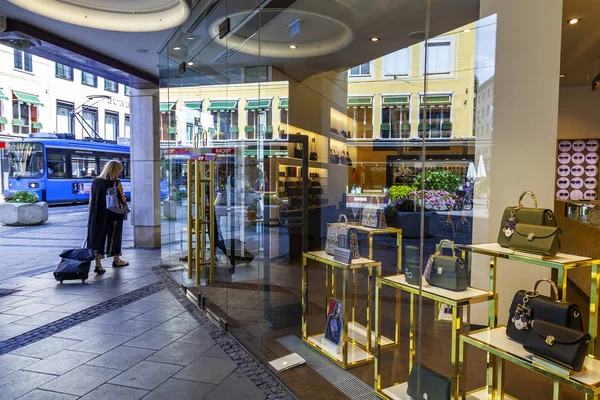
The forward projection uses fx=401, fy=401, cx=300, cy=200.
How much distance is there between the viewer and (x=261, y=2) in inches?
127

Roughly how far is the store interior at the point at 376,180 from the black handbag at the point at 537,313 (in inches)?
5.1

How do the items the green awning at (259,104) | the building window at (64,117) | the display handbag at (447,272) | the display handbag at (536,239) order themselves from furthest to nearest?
the building window at (64,117)
the green awning at (259,104)
the display handbag at (447,272)
the display handbag at (536,239)

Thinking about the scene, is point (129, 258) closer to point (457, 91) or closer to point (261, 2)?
point (261, 2)

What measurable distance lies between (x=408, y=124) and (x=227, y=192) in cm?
220

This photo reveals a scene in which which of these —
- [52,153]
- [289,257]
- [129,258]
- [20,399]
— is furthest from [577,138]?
[52,153]

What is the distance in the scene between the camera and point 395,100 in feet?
8.90

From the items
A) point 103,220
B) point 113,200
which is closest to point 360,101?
point 113,200

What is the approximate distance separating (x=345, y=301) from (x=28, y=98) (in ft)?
64.0

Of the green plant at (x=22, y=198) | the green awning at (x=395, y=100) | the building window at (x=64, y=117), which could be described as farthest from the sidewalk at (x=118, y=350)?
the building window at (x=64, y=117)

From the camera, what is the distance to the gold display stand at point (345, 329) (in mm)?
2732

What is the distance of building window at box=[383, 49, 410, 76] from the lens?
2703mm

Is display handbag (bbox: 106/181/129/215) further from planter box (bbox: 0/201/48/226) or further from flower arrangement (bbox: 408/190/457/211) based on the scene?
planter box (bbox: 0/201/48/226)

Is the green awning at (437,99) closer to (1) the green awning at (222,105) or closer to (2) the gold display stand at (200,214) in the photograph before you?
(1) the green awning at (222,105)

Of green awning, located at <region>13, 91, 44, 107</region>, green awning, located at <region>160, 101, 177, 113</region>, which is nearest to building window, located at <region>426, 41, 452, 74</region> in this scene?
green awning, located at <region>160, 101, 177, 113</region>
